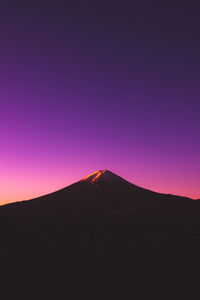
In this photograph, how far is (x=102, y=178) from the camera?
113188 millimetres

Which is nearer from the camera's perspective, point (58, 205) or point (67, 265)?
point (67, 265)

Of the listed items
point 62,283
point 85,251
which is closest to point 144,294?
point 62,283

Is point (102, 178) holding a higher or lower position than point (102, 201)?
higher

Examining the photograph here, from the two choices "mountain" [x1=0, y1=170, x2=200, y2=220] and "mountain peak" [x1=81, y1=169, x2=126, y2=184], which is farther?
"mountain peak" [x1=81, y1=169, x2=126, y2=184]

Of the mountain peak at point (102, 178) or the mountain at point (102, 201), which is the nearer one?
the mountain at point (102, 201)

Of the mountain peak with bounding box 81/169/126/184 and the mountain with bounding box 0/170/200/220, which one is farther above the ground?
the mountain peak with bounding box 81/169/126/184

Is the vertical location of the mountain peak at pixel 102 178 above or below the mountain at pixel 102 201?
above

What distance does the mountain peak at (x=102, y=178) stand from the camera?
4372 inches

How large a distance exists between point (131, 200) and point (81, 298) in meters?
76.7

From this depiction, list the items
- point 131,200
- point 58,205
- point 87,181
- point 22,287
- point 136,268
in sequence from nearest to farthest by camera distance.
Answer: point 22,287
point 136,268
point 58,205
point 131,200
point 87,181

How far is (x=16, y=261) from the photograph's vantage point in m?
17.7

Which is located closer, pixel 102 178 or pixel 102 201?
pixel 102 201

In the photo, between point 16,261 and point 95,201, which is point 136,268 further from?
point 95,201

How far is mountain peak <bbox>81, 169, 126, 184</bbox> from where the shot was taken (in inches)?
4372
